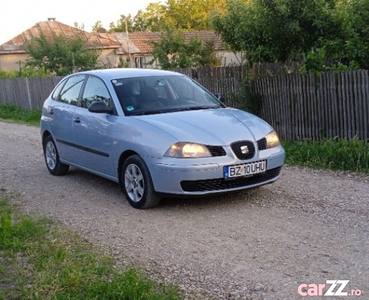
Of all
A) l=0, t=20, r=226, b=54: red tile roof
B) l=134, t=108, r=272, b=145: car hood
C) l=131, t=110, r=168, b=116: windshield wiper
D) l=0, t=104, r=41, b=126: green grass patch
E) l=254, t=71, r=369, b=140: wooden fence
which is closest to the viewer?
l=134, t=108, r=272, b=145: car hood

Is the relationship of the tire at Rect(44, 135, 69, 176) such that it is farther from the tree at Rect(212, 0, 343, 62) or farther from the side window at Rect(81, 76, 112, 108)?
the tree at Rect(212, 0, 343, 62)

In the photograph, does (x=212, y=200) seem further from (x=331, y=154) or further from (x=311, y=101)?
(x=311, y=101)

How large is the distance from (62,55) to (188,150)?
22011 millimetres

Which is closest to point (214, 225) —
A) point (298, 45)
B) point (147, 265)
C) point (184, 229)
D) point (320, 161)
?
point (184, 229)

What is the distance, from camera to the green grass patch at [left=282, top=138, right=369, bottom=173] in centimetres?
855

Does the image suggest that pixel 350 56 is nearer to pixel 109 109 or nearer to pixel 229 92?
pixel 229 92

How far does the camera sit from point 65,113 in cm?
851

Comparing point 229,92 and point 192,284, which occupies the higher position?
point 229,92

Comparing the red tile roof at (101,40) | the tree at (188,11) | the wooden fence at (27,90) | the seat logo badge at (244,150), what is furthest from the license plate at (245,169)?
the tree at (188,11)

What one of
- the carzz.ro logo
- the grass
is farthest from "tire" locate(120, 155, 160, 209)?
the carzz.ro logo

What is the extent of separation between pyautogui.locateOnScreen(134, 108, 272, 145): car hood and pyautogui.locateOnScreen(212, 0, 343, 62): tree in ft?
16.8

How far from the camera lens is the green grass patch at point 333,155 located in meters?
8.55

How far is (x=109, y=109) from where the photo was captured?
734 centimetres

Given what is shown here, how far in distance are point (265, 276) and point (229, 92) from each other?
26.9 feet
